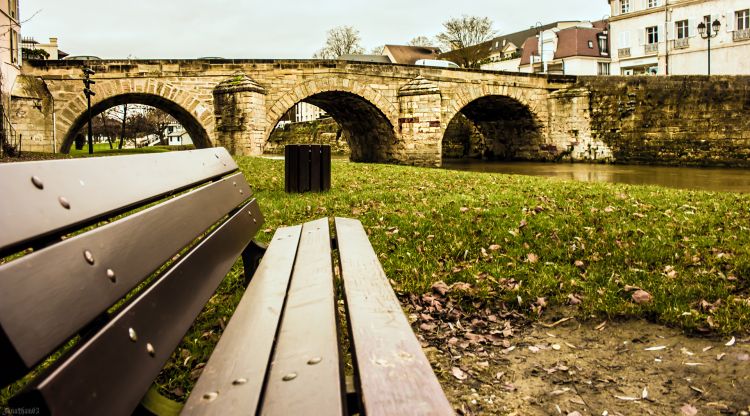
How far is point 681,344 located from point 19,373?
2941 mm

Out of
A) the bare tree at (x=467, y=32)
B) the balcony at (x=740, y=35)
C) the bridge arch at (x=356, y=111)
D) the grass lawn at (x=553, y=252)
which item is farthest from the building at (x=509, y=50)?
the grass lawn at (x=553, y=252)

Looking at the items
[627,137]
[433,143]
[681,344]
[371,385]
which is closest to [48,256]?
[371,385]

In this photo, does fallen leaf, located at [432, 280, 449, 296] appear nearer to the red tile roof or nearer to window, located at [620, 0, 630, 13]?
window, located at [620, 0, 630, 13]

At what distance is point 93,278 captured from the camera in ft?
3.80

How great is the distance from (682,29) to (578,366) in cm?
4402

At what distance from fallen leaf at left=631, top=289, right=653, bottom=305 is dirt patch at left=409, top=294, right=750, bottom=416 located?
0.22 m

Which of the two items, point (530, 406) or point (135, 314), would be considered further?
point (530, 406)

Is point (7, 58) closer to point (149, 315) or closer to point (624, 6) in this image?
point (149, 315)

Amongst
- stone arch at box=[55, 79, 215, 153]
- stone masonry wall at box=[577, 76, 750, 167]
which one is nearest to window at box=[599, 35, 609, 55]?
stone masonry wall at box=[577, 76, 750, 167]

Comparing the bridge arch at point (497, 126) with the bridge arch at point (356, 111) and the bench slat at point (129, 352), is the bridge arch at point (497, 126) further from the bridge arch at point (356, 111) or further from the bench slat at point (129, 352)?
the bench slat at point (129, 352)

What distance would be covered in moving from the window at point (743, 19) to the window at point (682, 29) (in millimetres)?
3040

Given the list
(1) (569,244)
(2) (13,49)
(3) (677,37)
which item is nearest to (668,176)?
(1) (569,244)

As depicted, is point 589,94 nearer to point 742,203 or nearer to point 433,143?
point 433,143

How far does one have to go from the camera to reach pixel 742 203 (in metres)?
6.69
